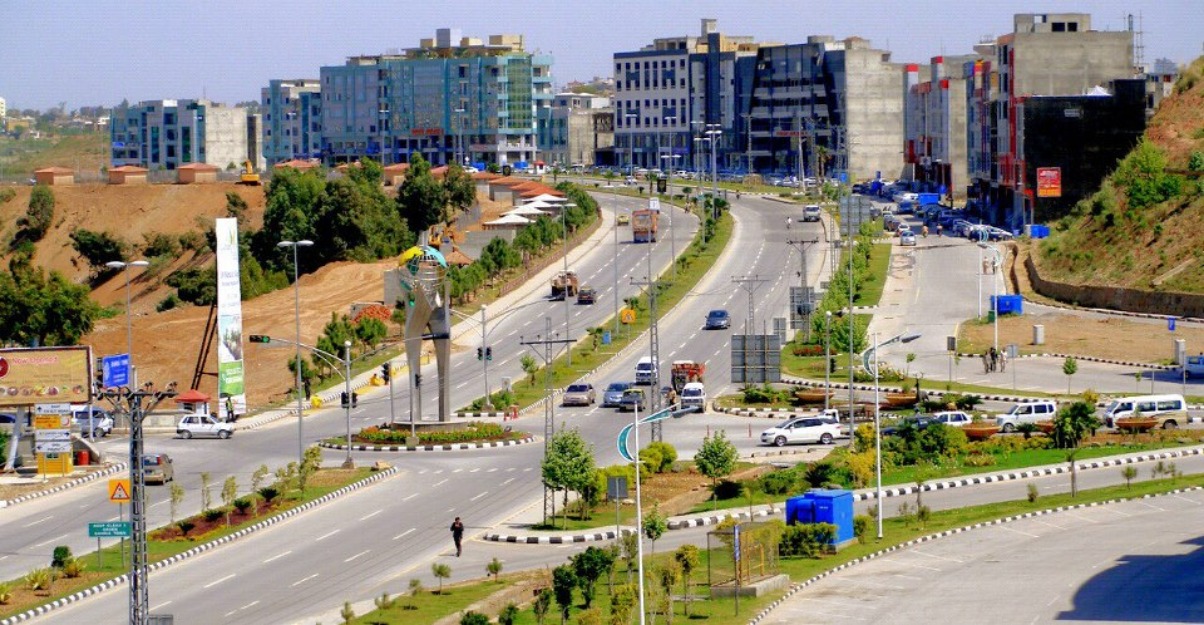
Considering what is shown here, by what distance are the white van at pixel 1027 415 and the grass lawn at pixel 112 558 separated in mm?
23455

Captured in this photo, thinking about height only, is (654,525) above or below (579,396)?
above

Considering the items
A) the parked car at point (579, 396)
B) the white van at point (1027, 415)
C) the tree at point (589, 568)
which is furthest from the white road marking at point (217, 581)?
the parked car at point (579, 396)

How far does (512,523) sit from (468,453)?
1731 centimetres

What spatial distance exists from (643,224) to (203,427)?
65.4 m

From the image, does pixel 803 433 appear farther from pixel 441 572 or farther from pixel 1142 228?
pixel 1142 228

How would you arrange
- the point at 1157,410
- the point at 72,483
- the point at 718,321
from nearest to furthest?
the point at 72,483 → the point at 1157,410 → the point at 718,321

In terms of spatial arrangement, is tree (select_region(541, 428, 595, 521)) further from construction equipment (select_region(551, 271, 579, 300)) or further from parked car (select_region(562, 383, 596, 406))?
construction equipment (select_region(551, 271, 579, 300))

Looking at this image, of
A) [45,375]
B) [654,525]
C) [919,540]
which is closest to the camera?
[654,525]

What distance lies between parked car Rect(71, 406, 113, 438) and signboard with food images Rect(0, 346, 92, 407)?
9096 millimetres

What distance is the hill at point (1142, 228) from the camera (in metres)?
112

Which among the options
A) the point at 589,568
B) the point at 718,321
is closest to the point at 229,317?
the point at 718,321

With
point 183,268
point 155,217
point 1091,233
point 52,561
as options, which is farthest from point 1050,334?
point 155,217

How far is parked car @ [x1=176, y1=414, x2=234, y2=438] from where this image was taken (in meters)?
82.6

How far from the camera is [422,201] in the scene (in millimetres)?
159750
